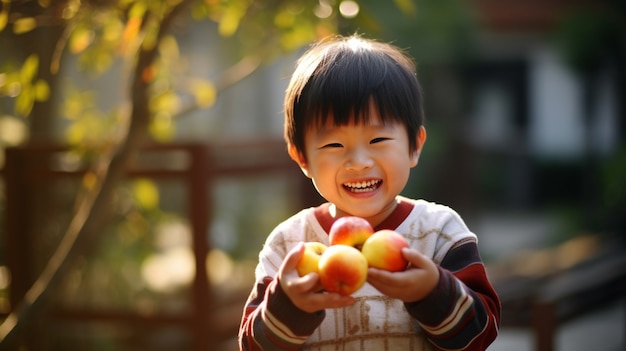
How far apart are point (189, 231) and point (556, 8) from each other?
11659 mm

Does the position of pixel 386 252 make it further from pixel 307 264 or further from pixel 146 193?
pixel 146 193

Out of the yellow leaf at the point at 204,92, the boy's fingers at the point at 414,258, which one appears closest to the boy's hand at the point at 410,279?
the boy's fingers at the point at 414,258

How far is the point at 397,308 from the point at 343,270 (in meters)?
0.33

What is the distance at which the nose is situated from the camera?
191 cm

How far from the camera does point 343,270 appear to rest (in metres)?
1.67

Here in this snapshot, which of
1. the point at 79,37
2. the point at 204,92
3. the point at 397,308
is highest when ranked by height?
the point at 79,37

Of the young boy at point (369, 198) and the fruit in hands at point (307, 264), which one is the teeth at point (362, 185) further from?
the fruit in hands at point (307, 264)

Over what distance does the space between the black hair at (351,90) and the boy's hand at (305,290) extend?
331 millimetres

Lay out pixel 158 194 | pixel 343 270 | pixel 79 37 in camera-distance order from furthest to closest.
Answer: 1. pixel 158 194
2. pixel 79 37
3. pixel 343 270

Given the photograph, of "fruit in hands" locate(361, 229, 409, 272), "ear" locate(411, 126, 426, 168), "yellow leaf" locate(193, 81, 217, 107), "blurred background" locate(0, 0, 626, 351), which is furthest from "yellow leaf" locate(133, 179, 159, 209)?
"fruit in hands" locate(361, 229, 409, 272)

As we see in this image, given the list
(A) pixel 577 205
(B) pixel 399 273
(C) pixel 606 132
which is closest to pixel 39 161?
(B) pixel 399 273

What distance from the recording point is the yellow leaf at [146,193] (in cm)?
457

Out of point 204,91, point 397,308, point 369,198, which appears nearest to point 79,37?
point 204,91

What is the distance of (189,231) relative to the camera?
4574 millimetres
